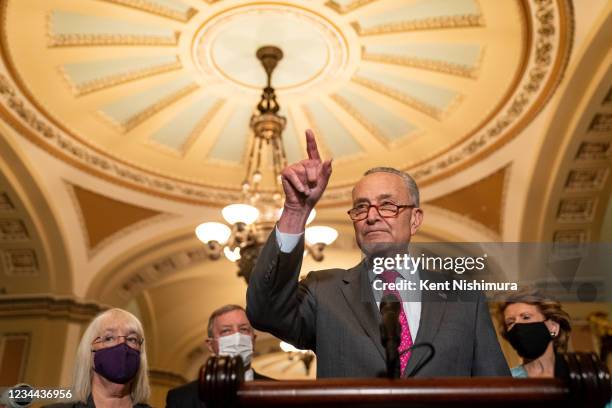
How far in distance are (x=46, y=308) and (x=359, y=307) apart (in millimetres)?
8172

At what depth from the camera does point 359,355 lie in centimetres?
158

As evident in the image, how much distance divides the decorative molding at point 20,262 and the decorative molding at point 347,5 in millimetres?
5220

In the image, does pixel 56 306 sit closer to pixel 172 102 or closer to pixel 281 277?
pixel 172 102

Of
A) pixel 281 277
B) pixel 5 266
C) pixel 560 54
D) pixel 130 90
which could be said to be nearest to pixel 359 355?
pixel 281 277

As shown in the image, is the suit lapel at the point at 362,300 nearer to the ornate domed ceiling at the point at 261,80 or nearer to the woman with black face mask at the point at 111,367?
the woman with black face mask at the point at 111,367

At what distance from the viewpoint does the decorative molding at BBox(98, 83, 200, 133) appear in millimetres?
7699

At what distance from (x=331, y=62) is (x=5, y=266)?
523 cm

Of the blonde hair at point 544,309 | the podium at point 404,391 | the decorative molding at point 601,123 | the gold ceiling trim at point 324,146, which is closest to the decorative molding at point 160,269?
the gold ceiling trim at point 324,146

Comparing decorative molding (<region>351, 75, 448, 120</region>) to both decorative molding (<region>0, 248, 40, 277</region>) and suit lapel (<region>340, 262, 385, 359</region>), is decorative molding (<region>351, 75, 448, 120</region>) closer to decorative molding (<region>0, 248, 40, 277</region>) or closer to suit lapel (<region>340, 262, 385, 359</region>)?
decorative molding (<region>0, 248, 40, 277</region>)

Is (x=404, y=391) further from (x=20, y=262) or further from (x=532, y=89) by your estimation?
(x=20, y=262)

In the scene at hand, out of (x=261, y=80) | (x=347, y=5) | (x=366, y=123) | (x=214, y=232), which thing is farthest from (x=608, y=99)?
(x=214, y=232)

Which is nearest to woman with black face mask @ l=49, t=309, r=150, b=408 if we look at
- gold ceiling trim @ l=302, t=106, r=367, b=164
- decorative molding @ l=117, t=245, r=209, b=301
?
gold ceiling trim @ l=302, t=106, r=367, b=164

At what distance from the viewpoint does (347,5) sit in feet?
20.6

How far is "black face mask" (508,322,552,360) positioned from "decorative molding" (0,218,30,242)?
312 inches
